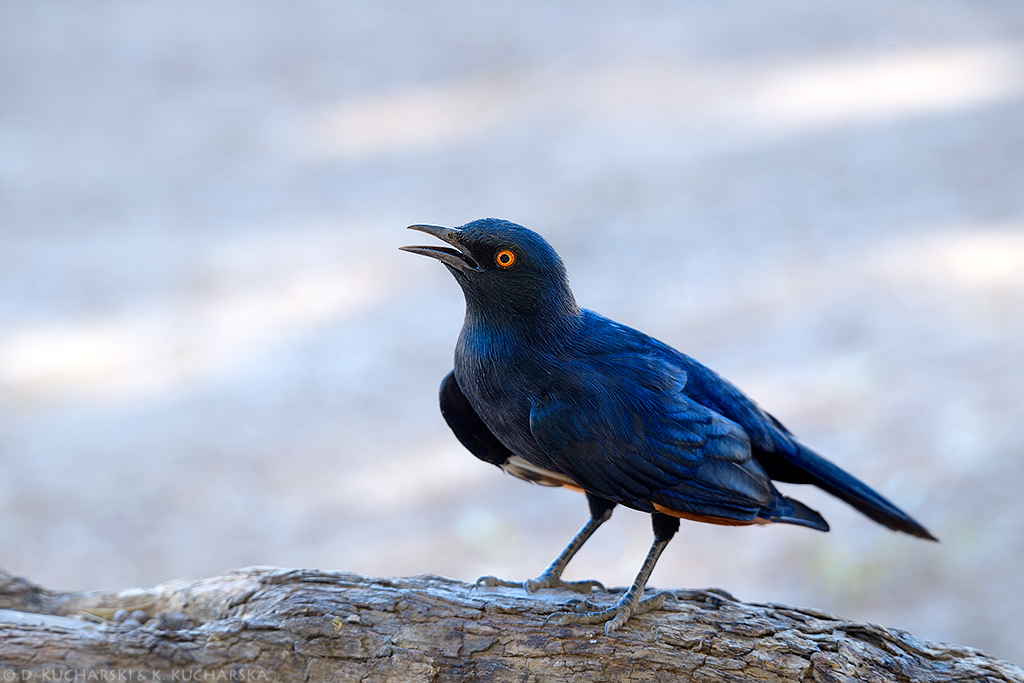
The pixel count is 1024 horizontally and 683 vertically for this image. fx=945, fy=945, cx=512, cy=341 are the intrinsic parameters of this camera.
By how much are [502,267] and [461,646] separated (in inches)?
59.6

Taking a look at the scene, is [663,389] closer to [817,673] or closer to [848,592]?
[817,673]

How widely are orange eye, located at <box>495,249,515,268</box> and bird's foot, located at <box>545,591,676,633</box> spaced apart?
1432 mm

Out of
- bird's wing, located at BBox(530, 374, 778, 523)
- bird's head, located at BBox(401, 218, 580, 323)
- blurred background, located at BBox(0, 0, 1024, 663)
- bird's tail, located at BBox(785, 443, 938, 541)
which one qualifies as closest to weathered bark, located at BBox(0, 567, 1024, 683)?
bird's tail, located at BBox(785, 443, 938, 541)

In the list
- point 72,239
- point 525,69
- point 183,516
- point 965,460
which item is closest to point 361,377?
point 183,516

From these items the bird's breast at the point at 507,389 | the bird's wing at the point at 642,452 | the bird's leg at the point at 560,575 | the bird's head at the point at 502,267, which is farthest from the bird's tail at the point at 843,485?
the bird's head at the point at 502,267

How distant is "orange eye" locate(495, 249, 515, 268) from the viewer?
137 inches

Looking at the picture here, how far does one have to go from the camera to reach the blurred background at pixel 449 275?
7602mm

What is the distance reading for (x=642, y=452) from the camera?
3.47 metres

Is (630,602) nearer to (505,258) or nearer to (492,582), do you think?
(492,582)

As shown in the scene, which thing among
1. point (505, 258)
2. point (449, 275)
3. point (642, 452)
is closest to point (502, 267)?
point (505, 258)

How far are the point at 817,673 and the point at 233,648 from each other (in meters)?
2.27

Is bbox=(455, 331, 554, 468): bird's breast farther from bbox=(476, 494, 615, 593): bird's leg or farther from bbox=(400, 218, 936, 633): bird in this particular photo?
bbox=(476, 494, 615, 593): bird's leg

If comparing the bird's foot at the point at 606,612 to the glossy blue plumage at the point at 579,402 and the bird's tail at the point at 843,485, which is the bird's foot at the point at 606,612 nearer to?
the glossy blue plumage at the point at 579,402

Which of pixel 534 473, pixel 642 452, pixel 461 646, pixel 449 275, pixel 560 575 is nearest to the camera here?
pixel 642 452
